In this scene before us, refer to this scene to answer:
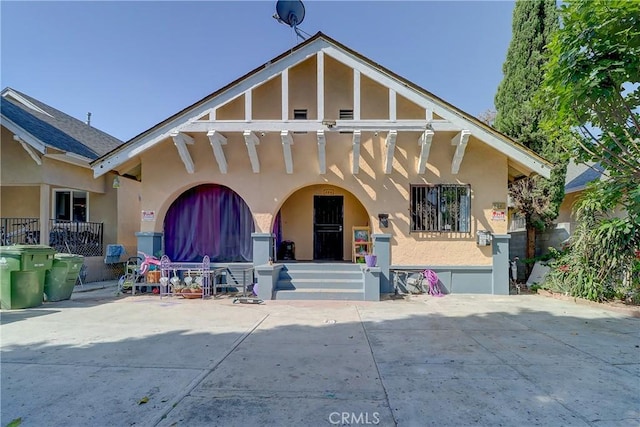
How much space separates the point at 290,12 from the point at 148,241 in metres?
7.87

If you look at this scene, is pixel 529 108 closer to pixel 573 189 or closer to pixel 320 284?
pixel 573 189

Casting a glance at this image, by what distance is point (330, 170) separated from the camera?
890 centimetres

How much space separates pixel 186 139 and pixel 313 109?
12.3 ft

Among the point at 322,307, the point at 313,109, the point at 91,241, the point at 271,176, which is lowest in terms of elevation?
the point at 322,307

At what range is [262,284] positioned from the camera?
26.0 feet

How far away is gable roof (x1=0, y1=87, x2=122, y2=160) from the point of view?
9.08 metres

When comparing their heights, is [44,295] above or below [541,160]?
below

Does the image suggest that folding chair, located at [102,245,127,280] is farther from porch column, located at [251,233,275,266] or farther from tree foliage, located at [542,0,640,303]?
tree foliage, located at [542,0,640,303]

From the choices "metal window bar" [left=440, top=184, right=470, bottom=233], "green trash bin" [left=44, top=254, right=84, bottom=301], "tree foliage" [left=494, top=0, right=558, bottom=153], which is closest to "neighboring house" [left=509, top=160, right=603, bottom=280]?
"tree foliage" [left=494, top=0, right=558, bottom=153]

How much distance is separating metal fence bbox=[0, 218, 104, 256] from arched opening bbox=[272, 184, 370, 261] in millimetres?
6743

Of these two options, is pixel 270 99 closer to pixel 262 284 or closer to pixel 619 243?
pixel 262 284

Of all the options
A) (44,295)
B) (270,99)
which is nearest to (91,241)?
(44,295)

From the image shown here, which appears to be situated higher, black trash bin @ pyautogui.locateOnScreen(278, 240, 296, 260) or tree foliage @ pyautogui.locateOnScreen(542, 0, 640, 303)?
tree foliage @ pyautogui.locateOnScreen(542, 0, 640, 303)

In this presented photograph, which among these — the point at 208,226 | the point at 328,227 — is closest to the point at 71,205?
the point at 208,226
